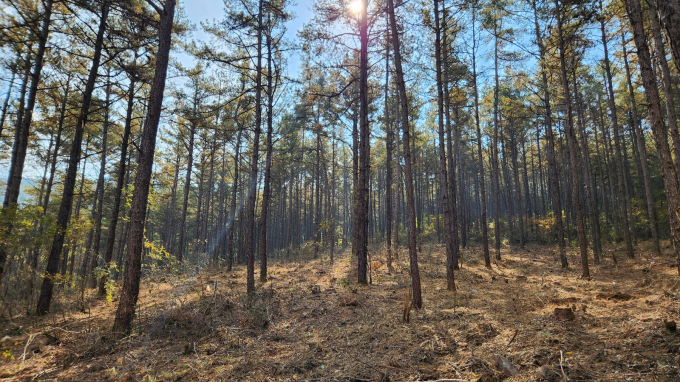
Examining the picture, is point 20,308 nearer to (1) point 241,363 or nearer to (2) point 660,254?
(1) point 241,363

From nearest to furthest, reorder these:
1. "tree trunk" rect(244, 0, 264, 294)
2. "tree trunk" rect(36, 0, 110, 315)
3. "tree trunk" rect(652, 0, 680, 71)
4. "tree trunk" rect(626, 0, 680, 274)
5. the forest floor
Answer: "tree trunk" rect(652, 0, 680, 71), the forest floor, "tree trunk" rect(626, 0, 680, 274), "tree trunk" rect(36, 0, 110, 315), "tree trunk" rect(244, 0, 264, 294)

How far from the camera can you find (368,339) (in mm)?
5508

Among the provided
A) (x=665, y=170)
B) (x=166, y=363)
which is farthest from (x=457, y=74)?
(x=166, y=363)

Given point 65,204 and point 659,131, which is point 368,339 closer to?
point 659,131

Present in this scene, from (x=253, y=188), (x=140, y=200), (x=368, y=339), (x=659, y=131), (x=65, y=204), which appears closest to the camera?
(x=659, y=131)

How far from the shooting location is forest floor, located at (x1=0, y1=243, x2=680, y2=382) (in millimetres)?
3746

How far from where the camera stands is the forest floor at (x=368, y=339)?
12.3 feet

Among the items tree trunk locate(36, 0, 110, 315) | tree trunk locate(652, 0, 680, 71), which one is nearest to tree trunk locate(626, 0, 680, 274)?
tree trunk locate(652, 0, 680, 71)

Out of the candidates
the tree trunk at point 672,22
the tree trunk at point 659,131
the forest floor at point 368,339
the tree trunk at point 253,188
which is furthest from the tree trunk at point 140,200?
the tree trunk at point 659,131

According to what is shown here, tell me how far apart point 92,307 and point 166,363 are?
6.87m

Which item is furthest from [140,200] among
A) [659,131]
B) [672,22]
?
[659,131]

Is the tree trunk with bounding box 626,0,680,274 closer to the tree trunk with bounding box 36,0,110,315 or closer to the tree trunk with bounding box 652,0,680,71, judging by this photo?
the tree trunk with bounding box 652,0,680,71

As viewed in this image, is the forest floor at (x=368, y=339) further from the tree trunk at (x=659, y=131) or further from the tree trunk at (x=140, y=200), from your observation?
the tree trunk at (x=659, y=131)

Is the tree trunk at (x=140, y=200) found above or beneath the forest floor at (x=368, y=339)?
above
